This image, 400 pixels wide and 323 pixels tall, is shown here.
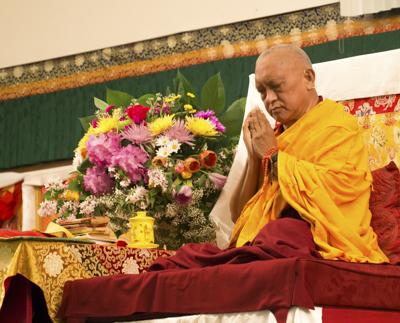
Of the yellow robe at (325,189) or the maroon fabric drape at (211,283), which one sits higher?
the yellow robe at (325,189)

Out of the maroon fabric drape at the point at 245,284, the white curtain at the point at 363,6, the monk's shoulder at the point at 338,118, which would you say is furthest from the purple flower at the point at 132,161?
the white curtain at the point at 363,6

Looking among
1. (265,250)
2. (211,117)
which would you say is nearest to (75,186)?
(211,117)

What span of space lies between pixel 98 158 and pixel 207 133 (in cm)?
45

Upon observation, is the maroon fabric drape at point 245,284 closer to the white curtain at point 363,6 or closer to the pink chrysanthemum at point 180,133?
the pink chrysanthemum at point 180,133

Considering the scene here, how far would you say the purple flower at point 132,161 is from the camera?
388 centimetres

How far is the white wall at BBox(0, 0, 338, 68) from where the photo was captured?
5.47 meters

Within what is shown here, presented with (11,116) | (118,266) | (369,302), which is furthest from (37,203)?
(369,302)

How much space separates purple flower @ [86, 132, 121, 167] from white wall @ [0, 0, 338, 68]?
1679 mm

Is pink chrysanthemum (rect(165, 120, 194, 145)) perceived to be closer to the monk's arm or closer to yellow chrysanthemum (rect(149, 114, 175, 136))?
yellow chrysanthemum (rect(149, 114, 175, 136))

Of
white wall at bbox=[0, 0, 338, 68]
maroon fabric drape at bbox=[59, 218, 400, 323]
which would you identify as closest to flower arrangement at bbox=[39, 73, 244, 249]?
maroon fabric drape at bbox=[59, 218, 400, 323]

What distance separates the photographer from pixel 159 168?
3.89 metres

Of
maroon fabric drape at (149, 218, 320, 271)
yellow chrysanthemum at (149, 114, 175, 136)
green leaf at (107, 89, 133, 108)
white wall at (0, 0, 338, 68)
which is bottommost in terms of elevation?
maroon fabric drape at (149, 218, 320, 271)

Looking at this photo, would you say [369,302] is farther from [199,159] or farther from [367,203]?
[199,159]

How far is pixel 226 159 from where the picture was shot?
411 cm
